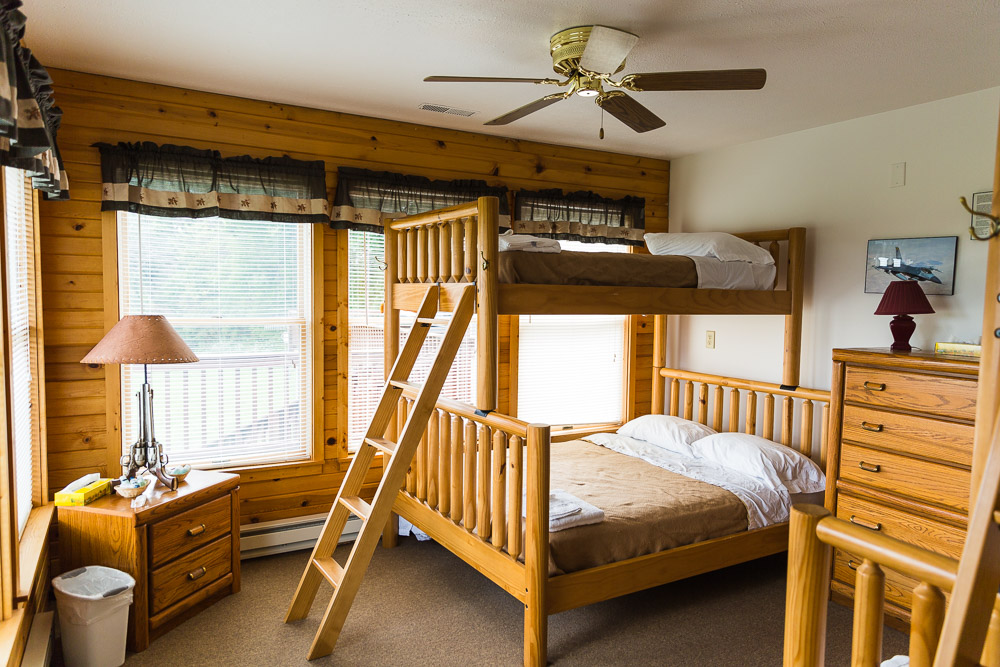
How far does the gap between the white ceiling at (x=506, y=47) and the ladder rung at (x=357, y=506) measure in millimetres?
1855

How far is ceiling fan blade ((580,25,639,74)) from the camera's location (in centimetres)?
228

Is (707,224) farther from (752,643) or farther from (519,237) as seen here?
(752,643)

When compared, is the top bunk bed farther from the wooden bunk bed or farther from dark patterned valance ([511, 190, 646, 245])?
dark patterned valance ([511, 190, 646, 245])

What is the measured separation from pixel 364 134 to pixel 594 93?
161cm

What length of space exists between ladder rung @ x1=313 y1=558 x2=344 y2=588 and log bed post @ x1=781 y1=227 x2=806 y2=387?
267 centimetres

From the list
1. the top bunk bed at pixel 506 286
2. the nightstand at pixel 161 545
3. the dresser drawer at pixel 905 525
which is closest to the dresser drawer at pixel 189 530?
the nightstand at pixel 161 545

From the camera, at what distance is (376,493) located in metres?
2.62

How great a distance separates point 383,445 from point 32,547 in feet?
4.33

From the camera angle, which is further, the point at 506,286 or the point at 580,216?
the point at 580,216

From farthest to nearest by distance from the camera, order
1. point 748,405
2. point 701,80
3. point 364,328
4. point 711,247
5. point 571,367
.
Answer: point 571,367 < point 748,405 < point 364,328 < point 711,247 < point 701,80

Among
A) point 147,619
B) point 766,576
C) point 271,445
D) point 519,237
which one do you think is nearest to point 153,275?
point 271,445

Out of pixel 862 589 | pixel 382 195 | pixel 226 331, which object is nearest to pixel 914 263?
pixel 862 589

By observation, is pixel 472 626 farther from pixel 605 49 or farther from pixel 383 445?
pixel 605 49

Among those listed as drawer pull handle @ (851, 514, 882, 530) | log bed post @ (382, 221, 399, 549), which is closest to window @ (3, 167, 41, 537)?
log bed post @ (382, 221, 399, 549)
